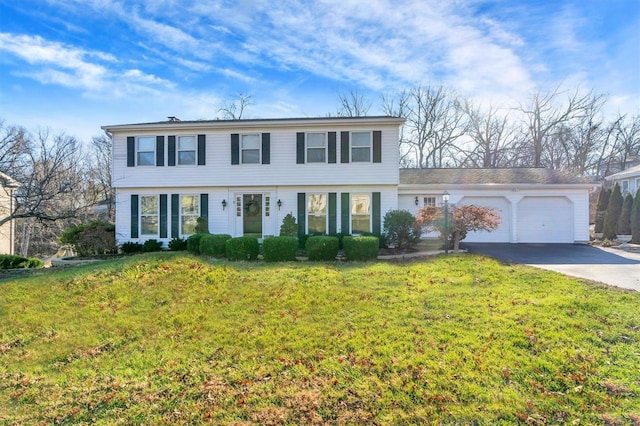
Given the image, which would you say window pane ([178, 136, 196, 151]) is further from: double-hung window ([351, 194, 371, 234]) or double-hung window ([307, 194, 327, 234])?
double-hung window ([351, 194, 371, 234])

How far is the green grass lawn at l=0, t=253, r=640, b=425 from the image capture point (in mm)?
3311

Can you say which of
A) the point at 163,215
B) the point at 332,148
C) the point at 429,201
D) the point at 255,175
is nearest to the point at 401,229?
the point at 429,201

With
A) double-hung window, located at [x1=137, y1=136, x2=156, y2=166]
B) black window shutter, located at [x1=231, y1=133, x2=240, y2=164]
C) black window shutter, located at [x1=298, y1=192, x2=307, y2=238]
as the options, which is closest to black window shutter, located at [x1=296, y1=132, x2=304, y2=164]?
black window shutter, located at [x1=298, y1=192, x2=307, y2=238]

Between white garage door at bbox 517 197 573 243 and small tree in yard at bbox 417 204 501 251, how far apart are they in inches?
194

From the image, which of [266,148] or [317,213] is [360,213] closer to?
[317,213]

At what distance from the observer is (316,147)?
13492 millimetres

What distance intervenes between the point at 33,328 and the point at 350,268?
656 cm

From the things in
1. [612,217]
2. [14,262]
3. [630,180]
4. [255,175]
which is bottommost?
[14,262]

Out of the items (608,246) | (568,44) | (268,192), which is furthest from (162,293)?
(608,246)

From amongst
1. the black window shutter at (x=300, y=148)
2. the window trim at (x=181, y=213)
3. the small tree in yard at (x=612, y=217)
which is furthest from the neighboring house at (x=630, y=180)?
the window trim at (x=181, y=213)

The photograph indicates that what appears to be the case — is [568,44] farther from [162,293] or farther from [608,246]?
[162,293]

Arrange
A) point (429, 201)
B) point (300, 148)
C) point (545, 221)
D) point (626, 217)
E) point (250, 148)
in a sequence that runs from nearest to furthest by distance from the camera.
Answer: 1. point (300, 148)
2. point (250, 148)
3. point (545, 221)
4. point (429, 201)
5. point (626, 217)

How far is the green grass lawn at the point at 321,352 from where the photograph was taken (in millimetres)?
3311

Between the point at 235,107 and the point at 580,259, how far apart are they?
2594 centimetres
